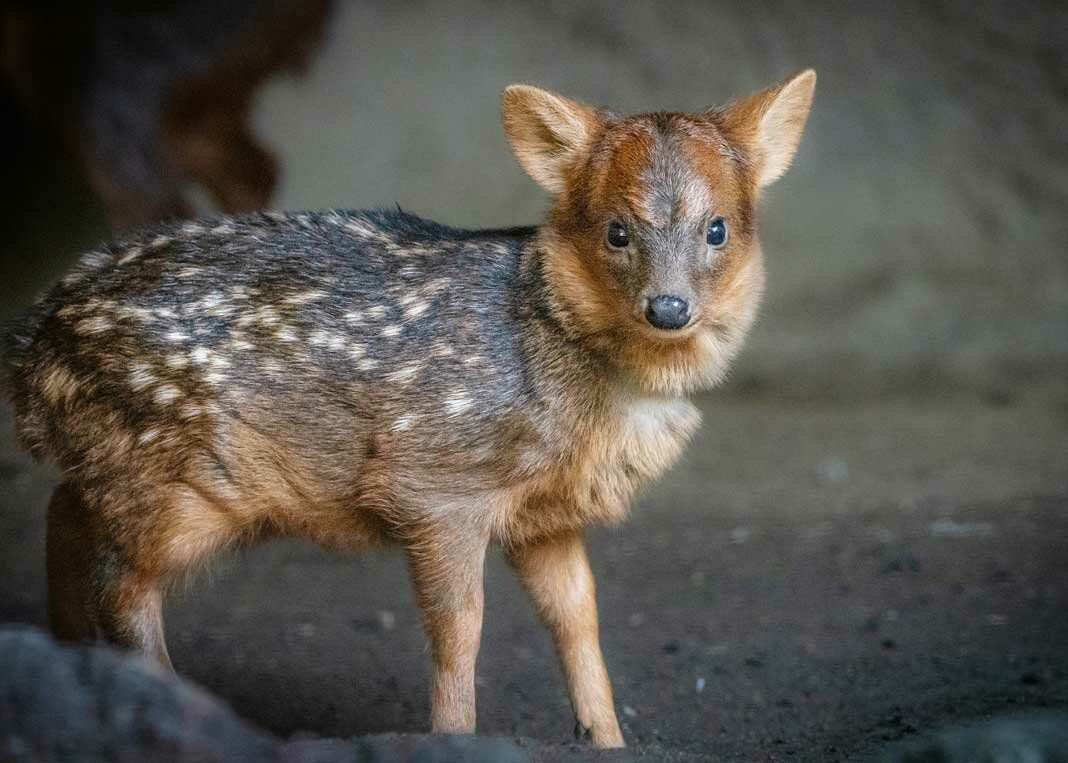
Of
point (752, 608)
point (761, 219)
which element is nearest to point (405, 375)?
point (752, 608)

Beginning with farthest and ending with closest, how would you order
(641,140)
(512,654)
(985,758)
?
(512,654), (641,140), (985,758)

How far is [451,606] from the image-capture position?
4586 mm

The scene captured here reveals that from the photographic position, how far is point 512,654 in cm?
609

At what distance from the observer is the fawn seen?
180 inches

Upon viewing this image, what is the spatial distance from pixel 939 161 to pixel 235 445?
5.74 meters

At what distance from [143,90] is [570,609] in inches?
178

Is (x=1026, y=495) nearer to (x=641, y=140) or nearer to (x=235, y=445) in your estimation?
(x=641, y=140)

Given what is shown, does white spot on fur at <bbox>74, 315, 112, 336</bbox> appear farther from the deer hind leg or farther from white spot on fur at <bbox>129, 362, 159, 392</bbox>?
the deer hind leg

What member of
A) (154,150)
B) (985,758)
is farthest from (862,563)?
(154,150)

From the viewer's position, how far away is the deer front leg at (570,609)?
4961 millimetres

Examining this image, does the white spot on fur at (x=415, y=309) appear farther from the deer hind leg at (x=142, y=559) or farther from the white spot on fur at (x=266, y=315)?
the deer hind leg at (x=142, y=559)

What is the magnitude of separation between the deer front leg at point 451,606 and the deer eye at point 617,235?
3.24 feet

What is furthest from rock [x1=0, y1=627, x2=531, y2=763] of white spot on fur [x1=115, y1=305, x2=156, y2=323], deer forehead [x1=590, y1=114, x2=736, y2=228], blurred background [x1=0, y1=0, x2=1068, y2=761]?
blurred background [x1=0, y1=0, x2=1068, y2=761]

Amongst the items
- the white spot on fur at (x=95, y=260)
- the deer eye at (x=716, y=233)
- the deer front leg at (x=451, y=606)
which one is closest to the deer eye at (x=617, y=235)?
the deer eye at (x=716, y=233)
